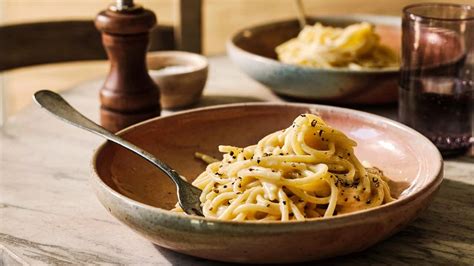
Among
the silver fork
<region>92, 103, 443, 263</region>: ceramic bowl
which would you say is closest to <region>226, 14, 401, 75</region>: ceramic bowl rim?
<region>92, 103, 443, 263</region>: ceramic bowl

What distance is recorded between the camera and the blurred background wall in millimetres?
3564

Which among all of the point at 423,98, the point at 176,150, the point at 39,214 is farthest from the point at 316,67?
the point at 39,214

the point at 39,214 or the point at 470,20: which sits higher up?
the point at 470,20

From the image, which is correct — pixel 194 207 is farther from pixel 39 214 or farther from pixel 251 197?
pixel 39 214

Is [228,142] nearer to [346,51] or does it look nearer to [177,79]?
[177,79]

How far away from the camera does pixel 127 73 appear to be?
1.56 m

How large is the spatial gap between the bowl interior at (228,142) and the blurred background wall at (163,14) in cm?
199

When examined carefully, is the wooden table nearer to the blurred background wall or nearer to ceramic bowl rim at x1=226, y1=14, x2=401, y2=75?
ceramic bowl rim at x1=226, y1=14, x2=401, y2=75

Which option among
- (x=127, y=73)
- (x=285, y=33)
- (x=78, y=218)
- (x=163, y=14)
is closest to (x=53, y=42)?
(x=285, y=33)

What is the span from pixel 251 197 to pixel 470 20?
61cm

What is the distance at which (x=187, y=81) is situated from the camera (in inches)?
68.1

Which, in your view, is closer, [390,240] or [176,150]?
[390,240]

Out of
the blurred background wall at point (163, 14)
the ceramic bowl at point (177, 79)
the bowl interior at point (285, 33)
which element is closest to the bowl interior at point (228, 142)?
the ceramic bowl at point (177, 79)

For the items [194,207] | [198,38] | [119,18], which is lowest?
[198,38]
